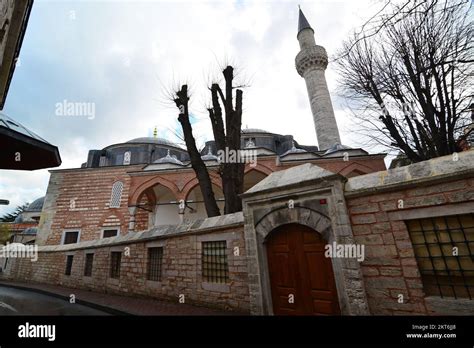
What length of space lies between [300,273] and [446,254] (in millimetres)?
2161

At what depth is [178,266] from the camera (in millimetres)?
6145

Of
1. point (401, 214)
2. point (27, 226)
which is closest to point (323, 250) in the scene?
point (401, 214)

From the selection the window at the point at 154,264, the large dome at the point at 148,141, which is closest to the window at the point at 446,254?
the window at the point at 154,264

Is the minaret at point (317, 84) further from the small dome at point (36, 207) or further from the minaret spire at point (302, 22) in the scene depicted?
the small dome at point (36, 207)

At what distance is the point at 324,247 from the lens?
387 cm

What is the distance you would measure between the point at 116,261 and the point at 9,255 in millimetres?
12888

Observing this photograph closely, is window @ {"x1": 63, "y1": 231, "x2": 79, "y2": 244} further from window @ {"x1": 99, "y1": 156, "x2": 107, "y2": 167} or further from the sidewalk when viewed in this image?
the sidewalk

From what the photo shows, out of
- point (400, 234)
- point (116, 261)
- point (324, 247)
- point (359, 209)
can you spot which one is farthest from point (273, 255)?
point (116, 261)

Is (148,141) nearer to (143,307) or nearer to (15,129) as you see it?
(143,307)

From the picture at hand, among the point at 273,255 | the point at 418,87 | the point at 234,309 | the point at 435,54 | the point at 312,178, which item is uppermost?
the point at 435,54

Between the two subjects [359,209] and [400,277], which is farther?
[359,209]

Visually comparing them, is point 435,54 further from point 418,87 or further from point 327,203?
point 327,203

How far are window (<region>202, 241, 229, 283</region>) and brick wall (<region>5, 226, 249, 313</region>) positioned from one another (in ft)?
0.44

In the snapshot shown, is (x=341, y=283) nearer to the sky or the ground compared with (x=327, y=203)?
nearer to the ground
